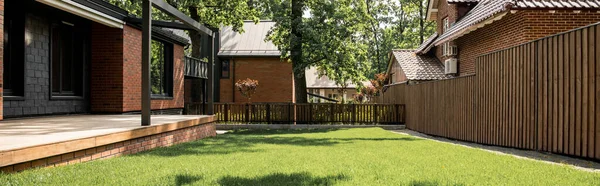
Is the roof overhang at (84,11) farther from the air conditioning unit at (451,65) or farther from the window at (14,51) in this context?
the air conditioning unit at (451,65)

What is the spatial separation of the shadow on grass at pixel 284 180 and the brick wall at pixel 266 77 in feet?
77.2

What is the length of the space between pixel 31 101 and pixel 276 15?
12.9 meters

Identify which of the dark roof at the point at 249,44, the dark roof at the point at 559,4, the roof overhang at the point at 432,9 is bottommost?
the dark roof at the point at 559,4

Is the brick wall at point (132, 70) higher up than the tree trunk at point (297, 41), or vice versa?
the tree trunk at point (297, 41)

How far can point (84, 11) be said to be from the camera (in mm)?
9758

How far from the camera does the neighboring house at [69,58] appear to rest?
30.1 feet

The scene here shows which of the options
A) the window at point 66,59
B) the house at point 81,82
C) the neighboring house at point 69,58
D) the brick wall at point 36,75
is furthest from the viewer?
the window at point 66,59

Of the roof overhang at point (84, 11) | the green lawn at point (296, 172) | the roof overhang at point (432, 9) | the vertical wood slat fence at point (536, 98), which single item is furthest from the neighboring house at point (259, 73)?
the green lawn at point (296, 172)

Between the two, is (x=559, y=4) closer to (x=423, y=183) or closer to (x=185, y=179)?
(x=423, y=183)

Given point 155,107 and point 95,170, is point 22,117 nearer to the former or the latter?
point 155,107

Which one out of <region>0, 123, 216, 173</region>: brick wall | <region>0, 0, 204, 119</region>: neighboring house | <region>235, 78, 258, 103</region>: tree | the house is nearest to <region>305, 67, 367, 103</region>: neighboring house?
<region>235, 78, 258, 103</region>: tree

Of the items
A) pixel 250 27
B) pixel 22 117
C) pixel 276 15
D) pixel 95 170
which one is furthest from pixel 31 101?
pixel 250 27

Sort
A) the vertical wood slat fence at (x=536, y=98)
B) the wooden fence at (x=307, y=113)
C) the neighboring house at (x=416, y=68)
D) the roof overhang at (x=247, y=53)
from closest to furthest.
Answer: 1. the vertical wood slat fence at (x=536, y=98)
2. the wooden fence at (x=307, y=113)
3. the neighboring house at (x=416, y=68)
4. the roof overhang at (x=247, y=53)

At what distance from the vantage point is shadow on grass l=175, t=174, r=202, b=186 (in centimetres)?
427
